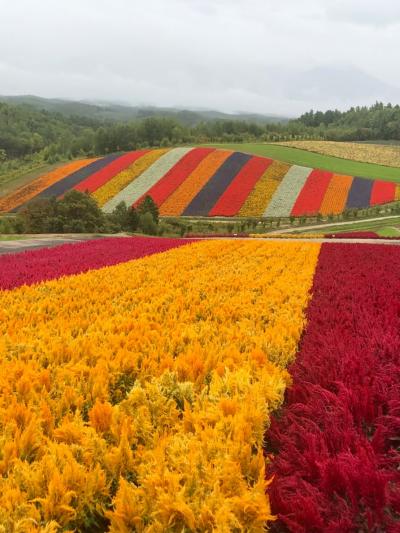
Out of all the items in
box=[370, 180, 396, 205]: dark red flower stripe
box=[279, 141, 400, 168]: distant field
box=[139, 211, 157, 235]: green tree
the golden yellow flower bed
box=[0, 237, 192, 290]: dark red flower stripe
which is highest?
box=[279, 141, 400, 168]: distant field

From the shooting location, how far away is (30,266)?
13766 mm

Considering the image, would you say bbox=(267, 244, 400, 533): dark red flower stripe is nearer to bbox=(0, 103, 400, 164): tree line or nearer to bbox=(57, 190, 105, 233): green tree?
bbox=(57, 190, 105, 233): green tree

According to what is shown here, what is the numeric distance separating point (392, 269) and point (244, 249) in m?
6.42

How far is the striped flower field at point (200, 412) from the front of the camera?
2.84 metres

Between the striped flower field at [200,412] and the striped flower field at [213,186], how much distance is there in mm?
47286

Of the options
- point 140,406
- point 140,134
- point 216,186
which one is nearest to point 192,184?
point 216,186

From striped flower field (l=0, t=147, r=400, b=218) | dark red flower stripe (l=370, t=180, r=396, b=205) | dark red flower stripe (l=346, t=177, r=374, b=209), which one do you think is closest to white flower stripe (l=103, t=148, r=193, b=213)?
striped flower field (l=0, t=147, r=400, b=218)

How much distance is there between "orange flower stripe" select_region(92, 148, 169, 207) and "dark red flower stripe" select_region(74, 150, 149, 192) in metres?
1.01

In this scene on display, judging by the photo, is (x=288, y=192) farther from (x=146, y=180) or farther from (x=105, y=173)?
(x=105, y=173)

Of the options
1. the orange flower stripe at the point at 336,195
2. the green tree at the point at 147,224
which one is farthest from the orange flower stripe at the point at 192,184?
the orange flower stripe at the point at 336,195

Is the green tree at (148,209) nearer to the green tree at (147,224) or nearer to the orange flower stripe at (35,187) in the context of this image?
the green tree at (147,224)

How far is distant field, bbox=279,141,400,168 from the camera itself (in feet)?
285

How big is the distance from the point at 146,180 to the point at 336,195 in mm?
28343

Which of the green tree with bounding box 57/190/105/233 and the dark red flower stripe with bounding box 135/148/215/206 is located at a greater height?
the dark red flower stripe with bounding box 135/148/215/206
